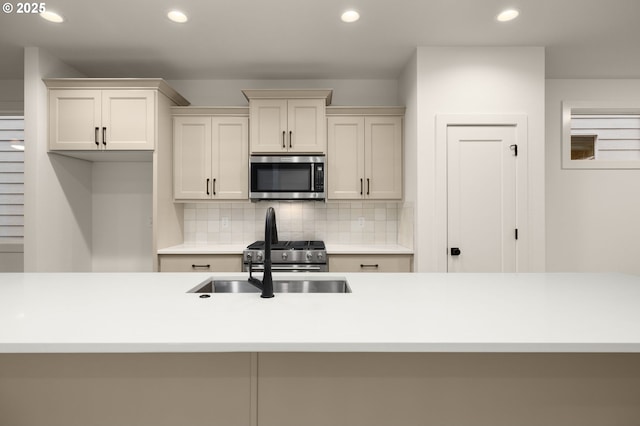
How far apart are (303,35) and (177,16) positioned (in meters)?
0.97

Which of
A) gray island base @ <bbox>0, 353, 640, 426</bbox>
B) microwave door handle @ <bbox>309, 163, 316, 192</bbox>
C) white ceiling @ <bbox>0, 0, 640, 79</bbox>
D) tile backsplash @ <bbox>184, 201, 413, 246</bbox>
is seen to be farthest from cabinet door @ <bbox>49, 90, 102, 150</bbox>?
gray island base @ <bbox>0, 353, 640, 426</bbox>

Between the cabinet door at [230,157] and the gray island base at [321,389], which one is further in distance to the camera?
the cabinet door at [230,157]

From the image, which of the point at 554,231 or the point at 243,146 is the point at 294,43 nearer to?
the point at 243,146

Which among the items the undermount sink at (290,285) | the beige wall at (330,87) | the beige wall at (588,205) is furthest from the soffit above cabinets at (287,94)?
the beige wall at (588,205)

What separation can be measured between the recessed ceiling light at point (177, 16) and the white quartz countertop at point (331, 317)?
198 cm

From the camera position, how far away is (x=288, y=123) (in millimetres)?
3301

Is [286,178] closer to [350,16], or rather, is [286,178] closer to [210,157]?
[210,157]

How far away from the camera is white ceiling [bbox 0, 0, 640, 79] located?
96.3 inches

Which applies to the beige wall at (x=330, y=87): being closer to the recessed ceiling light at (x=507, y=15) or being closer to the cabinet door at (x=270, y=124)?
the cabinet door at (x=270, y=124)

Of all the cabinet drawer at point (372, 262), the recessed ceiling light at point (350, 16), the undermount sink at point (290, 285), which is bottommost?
the cabinet drawer at point (372, 262)

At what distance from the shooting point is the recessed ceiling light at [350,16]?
250 cm

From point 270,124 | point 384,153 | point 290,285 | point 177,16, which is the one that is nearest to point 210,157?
point 270,124

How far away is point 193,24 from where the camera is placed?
267cm

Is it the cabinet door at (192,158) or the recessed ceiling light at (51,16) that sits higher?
the recessed ceiling light at (51,16)
